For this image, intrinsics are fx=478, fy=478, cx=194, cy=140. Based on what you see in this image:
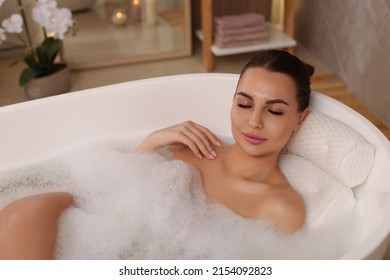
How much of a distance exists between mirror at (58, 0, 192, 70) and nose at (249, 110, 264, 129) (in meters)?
1.70

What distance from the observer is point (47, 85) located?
2.50 metres

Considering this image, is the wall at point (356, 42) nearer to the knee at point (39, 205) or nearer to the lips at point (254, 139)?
the lips at point (254, 139)

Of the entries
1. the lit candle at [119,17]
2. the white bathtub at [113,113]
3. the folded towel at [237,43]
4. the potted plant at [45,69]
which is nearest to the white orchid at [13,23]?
the potted plant at [45,69]

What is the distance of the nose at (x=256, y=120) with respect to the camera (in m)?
1.26

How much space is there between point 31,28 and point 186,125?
1733mm

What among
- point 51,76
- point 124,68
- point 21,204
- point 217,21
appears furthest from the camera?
point 124,68

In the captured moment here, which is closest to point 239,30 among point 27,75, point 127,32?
point 127,32

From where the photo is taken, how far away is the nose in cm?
126

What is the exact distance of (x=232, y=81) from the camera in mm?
1706

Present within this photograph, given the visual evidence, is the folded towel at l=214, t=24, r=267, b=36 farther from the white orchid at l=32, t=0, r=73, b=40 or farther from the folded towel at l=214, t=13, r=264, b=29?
the white orchid at l=32, t=0, r=73, b=40

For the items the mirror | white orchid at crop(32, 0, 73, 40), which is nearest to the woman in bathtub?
white orchid at crop(32, 0, 73, 40)

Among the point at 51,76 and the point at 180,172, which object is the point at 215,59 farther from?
the point at 180,172
